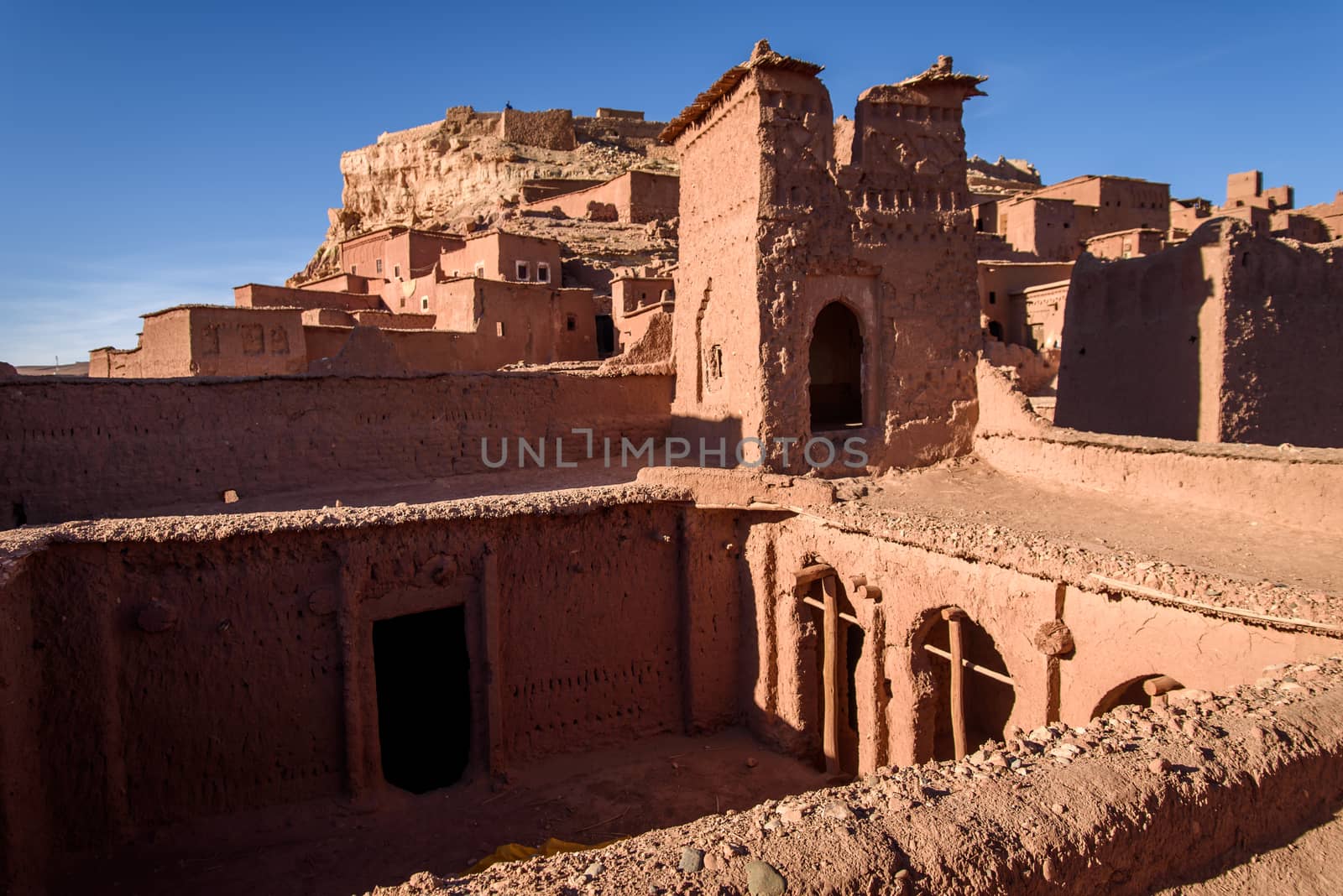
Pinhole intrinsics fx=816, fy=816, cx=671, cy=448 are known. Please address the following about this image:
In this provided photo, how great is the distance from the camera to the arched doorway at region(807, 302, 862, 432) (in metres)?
16.8

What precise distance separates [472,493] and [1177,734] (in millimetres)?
9894

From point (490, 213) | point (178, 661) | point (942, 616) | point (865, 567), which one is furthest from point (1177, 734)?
point (490, 213)

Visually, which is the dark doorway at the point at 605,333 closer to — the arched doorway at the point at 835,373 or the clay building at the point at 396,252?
the clay building at the point at 396,252

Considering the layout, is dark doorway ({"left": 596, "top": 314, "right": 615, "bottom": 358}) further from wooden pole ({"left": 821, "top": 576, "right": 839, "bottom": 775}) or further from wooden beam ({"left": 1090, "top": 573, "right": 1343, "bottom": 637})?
wooden beam ({"left": 1090, "top": 573, "right": 1343, "bottom": 637})

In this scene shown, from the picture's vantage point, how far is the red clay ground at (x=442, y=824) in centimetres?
711

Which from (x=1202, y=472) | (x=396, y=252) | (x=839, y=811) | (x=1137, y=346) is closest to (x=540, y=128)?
(x=396, y=252)

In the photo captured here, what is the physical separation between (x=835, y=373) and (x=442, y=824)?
11.8 metres

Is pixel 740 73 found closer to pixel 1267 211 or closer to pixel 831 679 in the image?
pixel 831 679

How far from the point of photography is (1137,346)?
12.1 m

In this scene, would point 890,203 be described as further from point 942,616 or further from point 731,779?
point 731,779

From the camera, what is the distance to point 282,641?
7879 millimetres

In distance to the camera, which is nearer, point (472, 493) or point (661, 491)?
point (661, 491)

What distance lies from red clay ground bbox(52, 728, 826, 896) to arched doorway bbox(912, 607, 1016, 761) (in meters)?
1.61

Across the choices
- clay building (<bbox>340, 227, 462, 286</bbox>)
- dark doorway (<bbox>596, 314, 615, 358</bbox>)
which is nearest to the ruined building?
dark doorway (<bbox>596, 314, 615, 358</bbox>)
